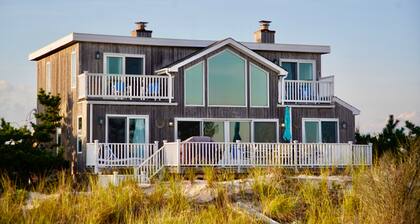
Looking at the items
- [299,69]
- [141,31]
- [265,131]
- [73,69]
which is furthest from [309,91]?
[73,69]

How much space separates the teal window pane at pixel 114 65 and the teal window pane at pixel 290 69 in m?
7.00

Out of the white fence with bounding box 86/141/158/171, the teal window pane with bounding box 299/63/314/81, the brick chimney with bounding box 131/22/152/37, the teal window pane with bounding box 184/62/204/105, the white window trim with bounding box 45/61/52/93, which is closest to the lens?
the white fence with bounding box 86/141/158/171

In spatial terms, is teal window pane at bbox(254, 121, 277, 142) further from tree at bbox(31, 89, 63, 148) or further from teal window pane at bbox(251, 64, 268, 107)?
tree at bbox(31, 89, 63, 148)

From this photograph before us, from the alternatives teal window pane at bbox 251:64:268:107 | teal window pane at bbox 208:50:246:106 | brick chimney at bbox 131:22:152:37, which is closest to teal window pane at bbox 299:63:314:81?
teal window pane at bbox 251:64:268:107

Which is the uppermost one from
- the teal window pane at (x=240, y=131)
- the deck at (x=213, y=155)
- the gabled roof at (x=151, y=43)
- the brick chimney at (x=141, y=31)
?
the brick chimney at (x=141, y=31)

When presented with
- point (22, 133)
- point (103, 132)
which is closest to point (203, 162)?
point (103, 132)

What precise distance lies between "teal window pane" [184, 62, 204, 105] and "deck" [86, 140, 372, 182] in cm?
274

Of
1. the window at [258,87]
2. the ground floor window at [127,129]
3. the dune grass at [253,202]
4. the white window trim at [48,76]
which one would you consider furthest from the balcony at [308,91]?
the dune grass at [253,202]

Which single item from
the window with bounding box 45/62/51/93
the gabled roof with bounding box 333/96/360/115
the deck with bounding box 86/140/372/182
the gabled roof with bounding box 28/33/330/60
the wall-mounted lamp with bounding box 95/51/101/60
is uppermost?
the gabled roof with bounding box 28/33/330/60

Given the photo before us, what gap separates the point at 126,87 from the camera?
29766mm

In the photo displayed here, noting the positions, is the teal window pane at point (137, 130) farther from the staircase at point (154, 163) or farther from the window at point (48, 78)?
the window at point (48, 78)

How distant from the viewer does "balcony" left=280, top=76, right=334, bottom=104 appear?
32.4 meters

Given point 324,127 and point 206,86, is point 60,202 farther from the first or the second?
point 324,127

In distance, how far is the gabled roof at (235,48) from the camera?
99.9 feet
